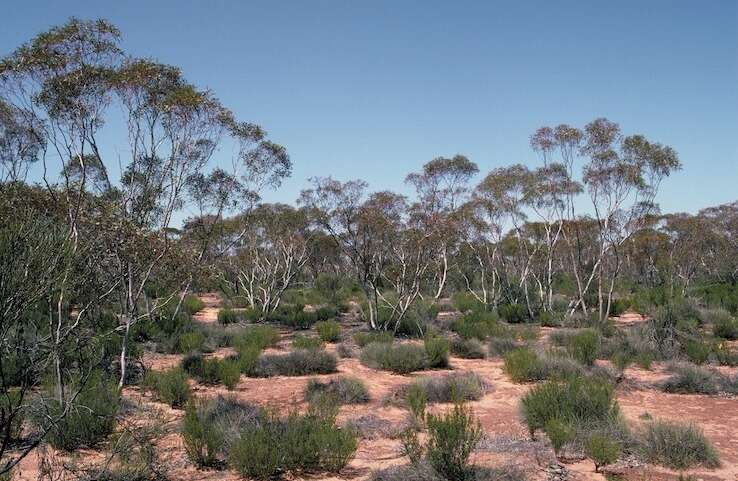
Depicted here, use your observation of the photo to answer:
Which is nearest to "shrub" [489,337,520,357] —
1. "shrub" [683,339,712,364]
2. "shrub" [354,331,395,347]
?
"shrub" [354,331,395,347]

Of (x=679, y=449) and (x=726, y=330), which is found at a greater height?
(x=726, y=330)

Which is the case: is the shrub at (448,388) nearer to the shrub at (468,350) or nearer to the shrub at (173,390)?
the shrub at (468,350)

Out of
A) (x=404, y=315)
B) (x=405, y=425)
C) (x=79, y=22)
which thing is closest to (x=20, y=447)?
(x=405, y=425)

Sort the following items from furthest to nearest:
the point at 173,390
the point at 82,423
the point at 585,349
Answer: the point at 585,349
the point at 173,390
the point at 82,423

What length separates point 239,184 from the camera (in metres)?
19.1

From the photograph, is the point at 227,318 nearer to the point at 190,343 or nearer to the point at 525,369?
the point at 190,343

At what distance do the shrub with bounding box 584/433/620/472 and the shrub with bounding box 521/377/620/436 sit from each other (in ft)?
3.17

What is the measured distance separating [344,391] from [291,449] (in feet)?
13.4

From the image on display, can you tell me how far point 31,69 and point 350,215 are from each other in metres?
11.1

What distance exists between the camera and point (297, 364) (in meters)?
13.3

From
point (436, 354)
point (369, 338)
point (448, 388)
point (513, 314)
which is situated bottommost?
point (448, 388)

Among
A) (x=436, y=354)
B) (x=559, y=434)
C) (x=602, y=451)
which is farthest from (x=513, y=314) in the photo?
(x=602, y=451)

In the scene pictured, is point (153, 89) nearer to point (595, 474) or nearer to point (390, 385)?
point (390, 385)

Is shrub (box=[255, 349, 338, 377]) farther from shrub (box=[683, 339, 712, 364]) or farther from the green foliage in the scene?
shrub (box=[683, 339, 712, 364])
